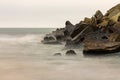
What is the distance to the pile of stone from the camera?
2525 cm

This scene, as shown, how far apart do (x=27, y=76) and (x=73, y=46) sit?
14.1m

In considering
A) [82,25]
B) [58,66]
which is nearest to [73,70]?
[58,66]

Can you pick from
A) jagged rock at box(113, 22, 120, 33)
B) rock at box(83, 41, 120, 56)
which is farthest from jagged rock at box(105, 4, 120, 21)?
rock at box(83, 41, 120, 56)

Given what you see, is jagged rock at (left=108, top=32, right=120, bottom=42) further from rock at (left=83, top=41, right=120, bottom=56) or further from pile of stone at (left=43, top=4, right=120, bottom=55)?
rock at (left=83, top=41, right=120, bottom=56)

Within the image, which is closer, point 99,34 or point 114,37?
point 114,37

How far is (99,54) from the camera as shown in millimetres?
25375

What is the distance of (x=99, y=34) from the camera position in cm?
2989

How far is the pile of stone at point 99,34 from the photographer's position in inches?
Result: 994

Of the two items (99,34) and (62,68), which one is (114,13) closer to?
(99,34)

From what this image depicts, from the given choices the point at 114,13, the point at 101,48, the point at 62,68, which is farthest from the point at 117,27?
the point at 62,68

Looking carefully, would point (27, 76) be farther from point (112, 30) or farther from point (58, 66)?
point (112, 30)

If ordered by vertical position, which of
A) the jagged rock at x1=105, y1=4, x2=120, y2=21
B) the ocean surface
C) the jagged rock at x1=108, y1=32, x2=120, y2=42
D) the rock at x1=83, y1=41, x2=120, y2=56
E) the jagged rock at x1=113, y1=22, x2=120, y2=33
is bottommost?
the ocean surface

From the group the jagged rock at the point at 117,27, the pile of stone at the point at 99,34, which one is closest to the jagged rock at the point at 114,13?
the pile of stone at the point at 99,34

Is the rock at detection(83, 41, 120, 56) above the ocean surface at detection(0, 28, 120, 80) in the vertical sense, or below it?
above
